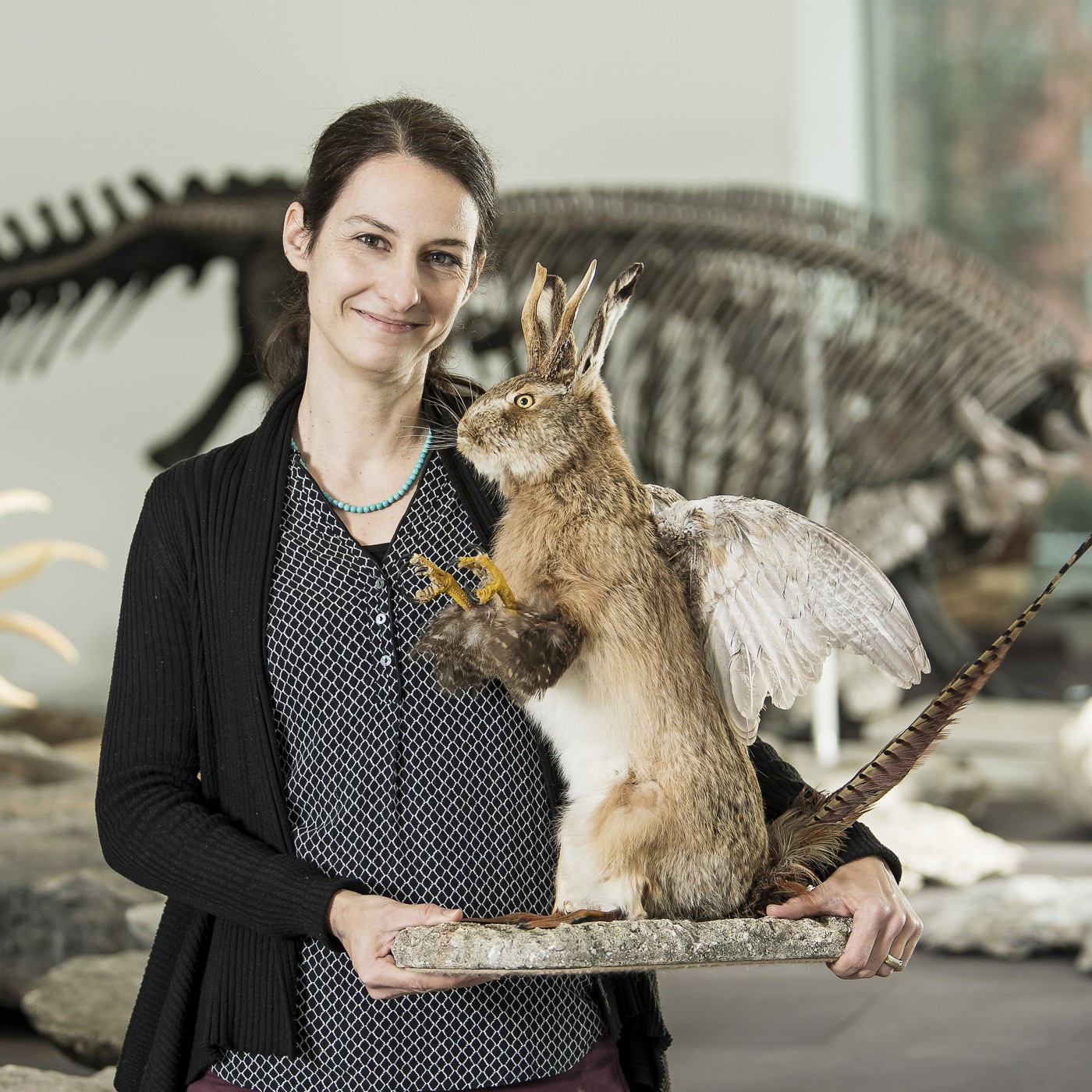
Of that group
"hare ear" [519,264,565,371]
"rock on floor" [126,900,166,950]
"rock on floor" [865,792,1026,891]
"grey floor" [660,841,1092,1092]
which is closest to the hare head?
"hare ear" [519,264,565,371]

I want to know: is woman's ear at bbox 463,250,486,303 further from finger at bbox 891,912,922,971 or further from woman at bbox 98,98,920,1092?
finger at bbox 891,912,922,971

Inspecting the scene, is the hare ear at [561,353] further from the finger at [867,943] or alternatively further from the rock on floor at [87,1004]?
the rock on floor at [87,1004]

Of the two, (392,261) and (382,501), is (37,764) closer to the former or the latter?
(382,501)

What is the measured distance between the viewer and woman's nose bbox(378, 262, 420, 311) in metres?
1.21

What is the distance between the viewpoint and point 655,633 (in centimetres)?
112

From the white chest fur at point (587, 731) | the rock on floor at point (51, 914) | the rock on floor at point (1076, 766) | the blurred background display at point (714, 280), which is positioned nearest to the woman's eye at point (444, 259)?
the white chest fur at point (587, 731)

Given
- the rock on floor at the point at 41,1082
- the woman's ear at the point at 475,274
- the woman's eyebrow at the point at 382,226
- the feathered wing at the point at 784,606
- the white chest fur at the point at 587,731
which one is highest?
the woman's eyebrow at the point at 382,226

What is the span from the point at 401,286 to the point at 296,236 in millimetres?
217

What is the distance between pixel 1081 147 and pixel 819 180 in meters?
1.08


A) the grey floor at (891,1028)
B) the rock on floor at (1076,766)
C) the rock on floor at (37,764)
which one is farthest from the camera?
the rock on floor at (1076,766)

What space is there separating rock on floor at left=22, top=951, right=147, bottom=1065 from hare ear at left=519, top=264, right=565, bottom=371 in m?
1.92

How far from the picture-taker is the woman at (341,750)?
48.9 inches

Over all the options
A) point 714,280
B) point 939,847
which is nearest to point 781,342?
point 714,280

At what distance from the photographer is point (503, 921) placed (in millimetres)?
1078
